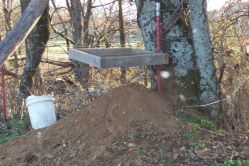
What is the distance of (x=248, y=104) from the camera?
6.06 meters

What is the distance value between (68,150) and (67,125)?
1.63 ft

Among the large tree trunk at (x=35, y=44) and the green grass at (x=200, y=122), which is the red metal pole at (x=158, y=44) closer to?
the green grass at (x=200, y=122)

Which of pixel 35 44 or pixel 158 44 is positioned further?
pixel 35 44

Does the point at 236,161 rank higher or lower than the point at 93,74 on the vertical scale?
lower

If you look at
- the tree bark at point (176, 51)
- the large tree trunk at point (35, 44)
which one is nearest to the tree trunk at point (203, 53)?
the tree bark at point (176, 51)

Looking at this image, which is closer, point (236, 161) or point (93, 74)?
point (236, 161)

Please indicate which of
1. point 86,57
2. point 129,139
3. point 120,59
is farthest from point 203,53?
point 129,139

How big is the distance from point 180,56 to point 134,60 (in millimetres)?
840

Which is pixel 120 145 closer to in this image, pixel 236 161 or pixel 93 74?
pixel 236 161

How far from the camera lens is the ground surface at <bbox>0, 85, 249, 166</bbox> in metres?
4.89

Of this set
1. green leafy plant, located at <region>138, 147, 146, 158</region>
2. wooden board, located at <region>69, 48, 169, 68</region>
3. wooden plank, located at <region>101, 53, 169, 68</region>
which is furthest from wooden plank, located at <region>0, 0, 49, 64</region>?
green leafy plant, located at <region>138, 147, 146, 158</region>

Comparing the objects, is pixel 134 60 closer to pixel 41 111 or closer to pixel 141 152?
pixel 141 152

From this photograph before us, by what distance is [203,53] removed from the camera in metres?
5.95

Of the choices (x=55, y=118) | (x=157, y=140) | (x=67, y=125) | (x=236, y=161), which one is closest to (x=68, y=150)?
(x=67, y=125)
